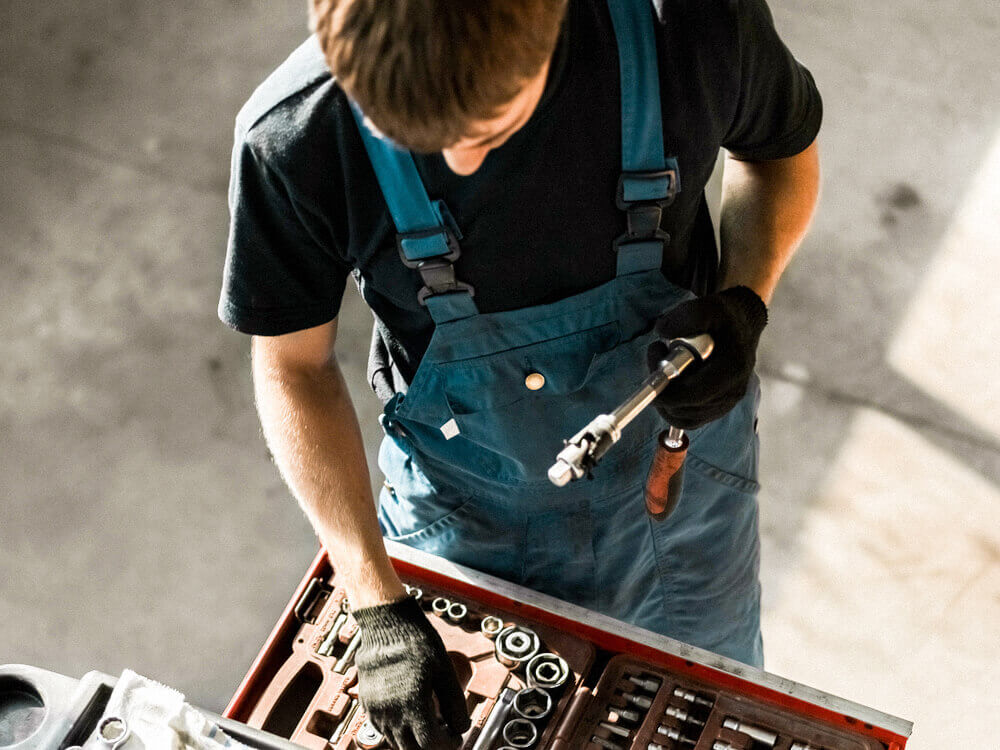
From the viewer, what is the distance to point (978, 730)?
2373mm

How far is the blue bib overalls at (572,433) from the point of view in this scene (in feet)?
3.86

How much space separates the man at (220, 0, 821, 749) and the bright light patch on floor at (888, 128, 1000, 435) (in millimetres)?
1530

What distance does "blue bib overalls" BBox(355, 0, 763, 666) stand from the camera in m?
1.18

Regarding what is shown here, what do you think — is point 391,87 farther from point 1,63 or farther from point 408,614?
point 1,63

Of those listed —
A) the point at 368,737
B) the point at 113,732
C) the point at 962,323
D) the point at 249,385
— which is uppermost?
the point at 962,323

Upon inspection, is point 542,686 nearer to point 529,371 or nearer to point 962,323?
point 529,371

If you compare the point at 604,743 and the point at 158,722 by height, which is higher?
the point at 604,743

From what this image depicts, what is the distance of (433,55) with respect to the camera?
873 mm

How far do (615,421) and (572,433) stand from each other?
25cm

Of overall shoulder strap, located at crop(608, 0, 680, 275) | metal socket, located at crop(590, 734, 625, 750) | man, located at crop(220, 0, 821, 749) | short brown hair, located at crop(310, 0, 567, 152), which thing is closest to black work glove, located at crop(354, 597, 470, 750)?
man, located at crop(220, 0, 821, 749)

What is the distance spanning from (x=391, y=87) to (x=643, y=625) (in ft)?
3.26

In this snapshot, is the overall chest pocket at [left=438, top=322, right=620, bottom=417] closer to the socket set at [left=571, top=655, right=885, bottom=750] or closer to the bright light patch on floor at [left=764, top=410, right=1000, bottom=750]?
the socket set at [left=571, top=655, right=885, bottom=750]

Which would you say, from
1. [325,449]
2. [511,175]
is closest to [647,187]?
[511,175]

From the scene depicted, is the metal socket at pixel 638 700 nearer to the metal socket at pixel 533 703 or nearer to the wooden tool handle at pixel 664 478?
the metal socket at pixel 533 703
